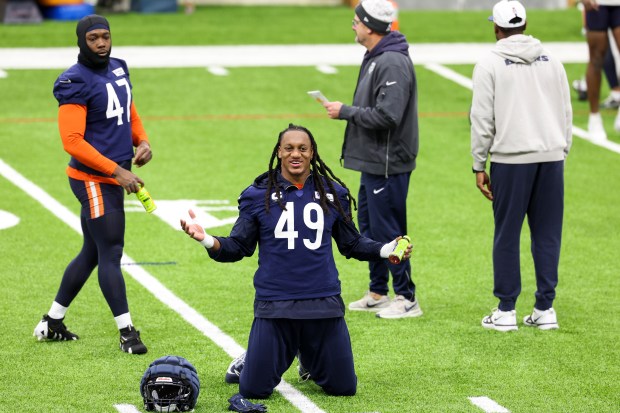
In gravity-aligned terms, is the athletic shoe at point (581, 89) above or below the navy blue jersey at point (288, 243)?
below

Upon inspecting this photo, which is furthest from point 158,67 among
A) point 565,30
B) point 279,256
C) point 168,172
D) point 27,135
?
point 279,256

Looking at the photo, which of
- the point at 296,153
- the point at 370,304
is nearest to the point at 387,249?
the point at 296,153

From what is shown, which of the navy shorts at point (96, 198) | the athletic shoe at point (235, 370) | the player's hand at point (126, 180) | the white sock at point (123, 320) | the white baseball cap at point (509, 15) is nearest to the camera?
the athletic shoe at point (235, 370)

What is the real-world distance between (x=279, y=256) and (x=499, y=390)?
4.81 ft

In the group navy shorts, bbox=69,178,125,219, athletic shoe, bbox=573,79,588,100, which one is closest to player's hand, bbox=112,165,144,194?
navy shorts, bbox=69,178,125,219

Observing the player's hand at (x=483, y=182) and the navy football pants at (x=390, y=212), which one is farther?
the navy football pants at (x=390, y=212)

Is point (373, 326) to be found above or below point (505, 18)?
below

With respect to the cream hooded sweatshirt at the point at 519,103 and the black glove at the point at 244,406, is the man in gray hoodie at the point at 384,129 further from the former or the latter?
the black glove at the point at 244,406

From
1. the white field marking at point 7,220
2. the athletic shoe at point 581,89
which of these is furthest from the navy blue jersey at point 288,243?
the athletic shoe at point 581,89

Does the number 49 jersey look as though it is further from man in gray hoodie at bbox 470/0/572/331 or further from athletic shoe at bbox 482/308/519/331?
athletic shoe at bbox 482/308/519/331

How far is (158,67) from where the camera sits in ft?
64.8

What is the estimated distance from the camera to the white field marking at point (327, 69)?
768 inches

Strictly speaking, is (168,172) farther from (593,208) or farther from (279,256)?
(279,256)

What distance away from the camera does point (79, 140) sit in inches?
325
